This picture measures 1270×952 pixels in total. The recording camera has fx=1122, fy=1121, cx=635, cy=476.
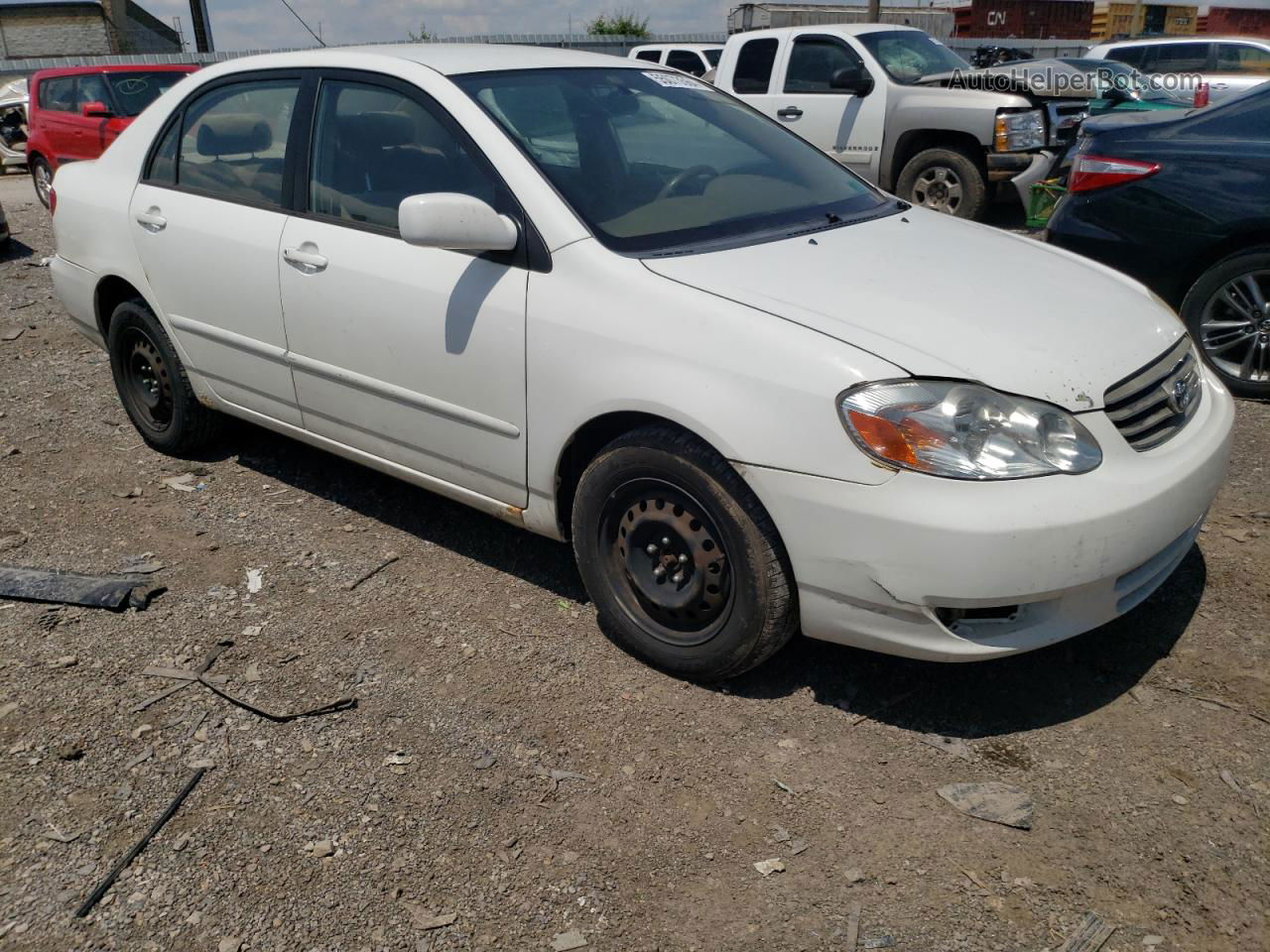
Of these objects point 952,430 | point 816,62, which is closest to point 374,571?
point 952,430

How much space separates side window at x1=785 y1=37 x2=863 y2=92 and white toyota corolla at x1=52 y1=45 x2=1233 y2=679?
6858 mm

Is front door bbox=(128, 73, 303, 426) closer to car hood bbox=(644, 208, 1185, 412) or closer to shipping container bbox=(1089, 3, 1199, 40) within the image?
car hood bbox=(644, 208, 1185, 412)

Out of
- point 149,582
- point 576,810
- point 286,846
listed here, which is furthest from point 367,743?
point 149,582

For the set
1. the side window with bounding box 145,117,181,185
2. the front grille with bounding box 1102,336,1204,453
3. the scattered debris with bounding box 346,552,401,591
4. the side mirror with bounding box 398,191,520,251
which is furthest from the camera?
the side window with bounding box 145,117,181,185

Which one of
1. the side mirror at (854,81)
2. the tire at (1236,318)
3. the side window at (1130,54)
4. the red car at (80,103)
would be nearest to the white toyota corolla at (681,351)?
the tire at (1236,318)

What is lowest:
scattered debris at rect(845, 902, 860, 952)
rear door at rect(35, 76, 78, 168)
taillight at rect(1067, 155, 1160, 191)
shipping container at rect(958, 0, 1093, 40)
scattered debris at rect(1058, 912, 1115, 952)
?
scattered debris at rect(845, 902, 860, 952)

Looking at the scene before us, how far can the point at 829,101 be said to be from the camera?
1062 cm

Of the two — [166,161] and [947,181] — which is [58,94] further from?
[166,161]

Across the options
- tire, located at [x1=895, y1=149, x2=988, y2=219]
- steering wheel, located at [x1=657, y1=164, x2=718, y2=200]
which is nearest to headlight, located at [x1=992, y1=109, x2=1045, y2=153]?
tire, located at [x1=895, y1=149, x2=988, y2=219]

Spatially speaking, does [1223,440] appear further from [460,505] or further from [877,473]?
[460,505]

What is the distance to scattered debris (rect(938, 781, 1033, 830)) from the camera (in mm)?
2717

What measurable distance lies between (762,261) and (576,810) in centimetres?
160

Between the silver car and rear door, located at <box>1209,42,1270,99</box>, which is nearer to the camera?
rear door, located at <box>1209,42,1270,99</box>

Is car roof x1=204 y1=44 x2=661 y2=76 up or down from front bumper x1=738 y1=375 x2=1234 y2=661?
up
